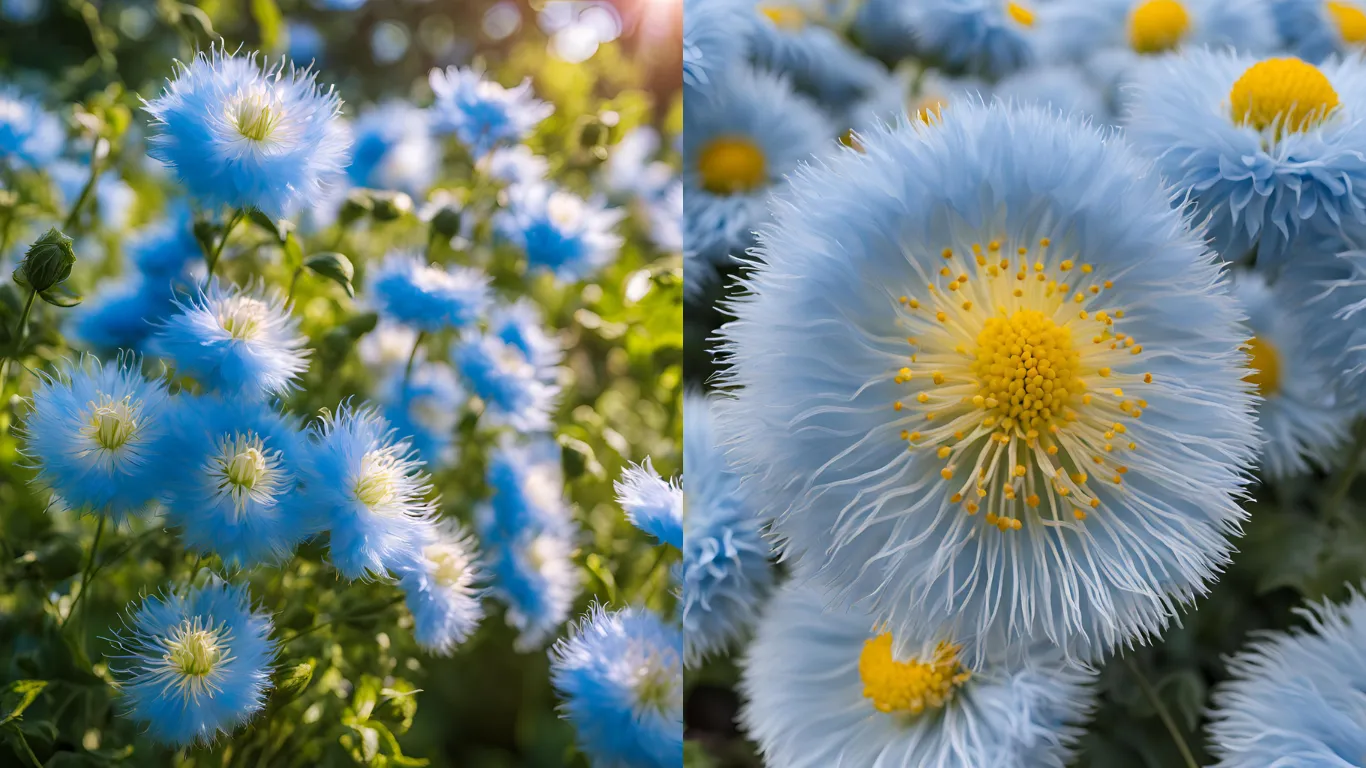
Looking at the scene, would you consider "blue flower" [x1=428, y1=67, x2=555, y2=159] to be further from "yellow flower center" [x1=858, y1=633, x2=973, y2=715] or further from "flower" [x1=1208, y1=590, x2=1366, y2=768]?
"flower" [x1=1208, y1=590, x2=1366, y2=768]

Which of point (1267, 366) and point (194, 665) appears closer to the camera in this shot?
point (194, 665)

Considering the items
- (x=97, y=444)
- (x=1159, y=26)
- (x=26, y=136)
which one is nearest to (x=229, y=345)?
(x=97, y=444)

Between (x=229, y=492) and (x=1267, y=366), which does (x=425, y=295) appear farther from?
(x=1267, y=366)

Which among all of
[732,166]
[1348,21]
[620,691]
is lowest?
[620,691]

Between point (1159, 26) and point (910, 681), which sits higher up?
point (1159, 26)

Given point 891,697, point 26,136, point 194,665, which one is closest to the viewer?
point 194,665

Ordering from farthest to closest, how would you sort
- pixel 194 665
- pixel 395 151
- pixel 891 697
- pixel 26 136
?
pixel 395 151, pixel 26 136, pixel 891 697, pixel 194 665

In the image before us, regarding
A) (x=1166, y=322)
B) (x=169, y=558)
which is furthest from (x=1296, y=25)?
(x=169, y=558)
